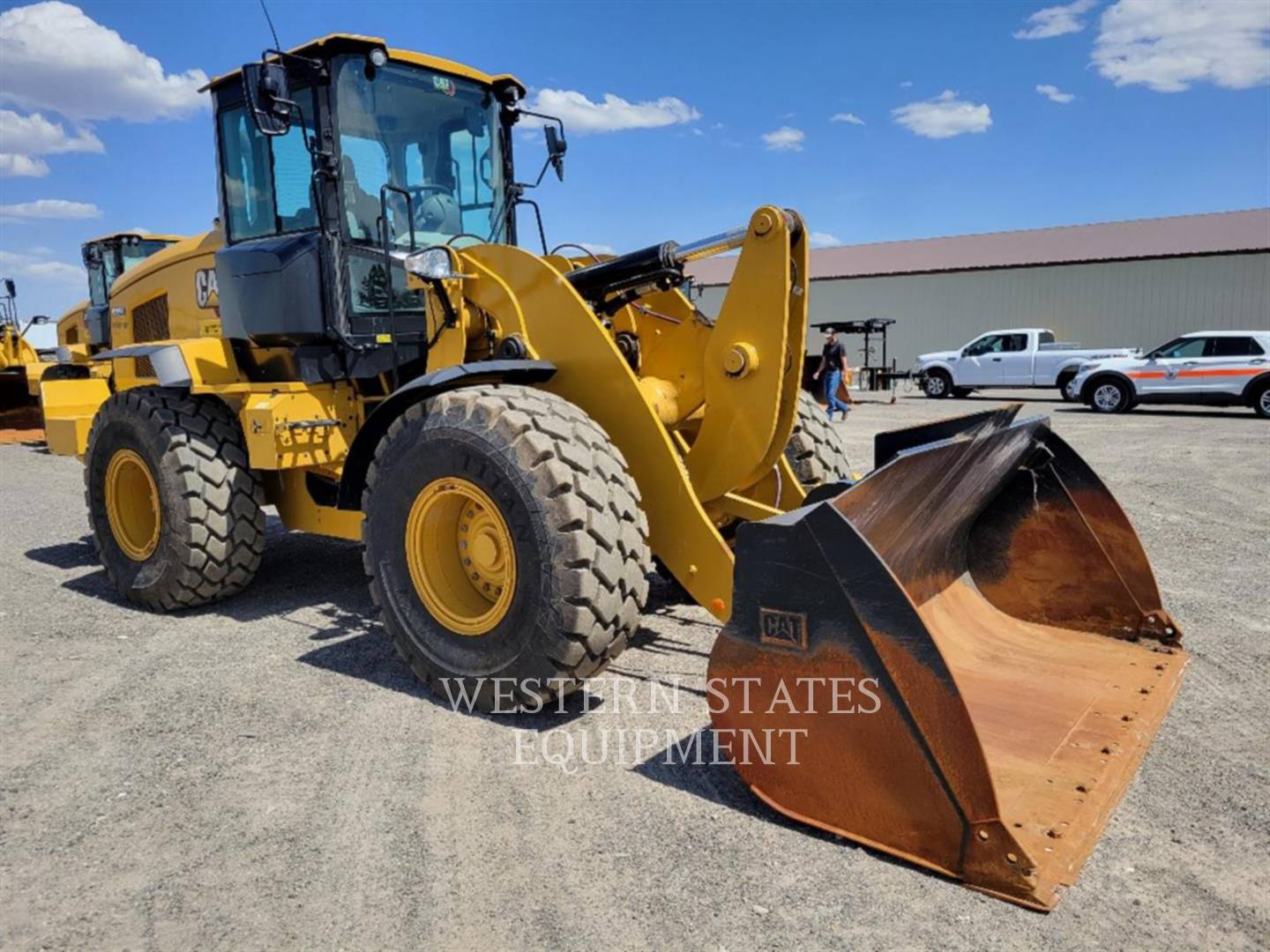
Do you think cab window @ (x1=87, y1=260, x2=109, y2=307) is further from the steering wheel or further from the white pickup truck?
the white pickup truck

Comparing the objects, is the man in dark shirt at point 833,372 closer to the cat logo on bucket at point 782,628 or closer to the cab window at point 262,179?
the cab window at point 262,179

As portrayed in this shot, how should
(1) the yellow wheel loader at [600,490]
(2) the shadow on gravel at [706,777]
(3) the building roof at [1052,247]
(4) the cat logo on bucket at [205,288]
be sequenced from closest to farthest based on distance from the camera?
(1) the yellow wheel loader at [600,490] < (2) the shadow on gravel at [706,777] < (4) the cat logo on bucket at [205,288] < (3) the building roof at [1052,247]

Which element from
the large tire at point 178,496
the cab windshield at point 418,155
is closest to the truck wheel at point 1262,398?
the cab windshield at point 418,155

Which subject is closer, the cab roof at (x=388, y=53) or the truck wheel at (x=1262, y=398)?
the cab roof at (x=388, y=53)

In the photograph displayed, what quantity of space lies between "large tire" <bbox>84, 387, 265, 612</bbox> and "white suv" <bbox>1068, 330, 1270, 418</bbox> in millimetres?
18128

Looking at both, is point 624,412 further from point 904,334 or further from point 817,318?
point 817,318

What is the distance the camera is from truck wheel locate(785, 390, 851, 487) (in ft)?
16.6

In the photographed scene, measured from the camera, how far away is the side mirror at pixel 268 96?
423 cm

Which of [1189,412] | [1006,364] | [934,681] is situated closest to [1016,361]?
[1006,364]

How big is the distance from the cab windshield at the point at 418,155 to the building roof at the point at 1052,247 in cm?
2387

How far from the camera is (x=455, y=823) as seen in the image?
299 cm

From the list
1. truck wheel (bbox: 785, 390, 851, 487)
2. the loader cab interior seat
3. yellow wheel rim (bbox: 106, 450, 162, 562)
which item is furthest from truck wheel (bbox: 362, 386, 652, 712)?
yellow wheel rim (bbox: 106, 450, 162, 562)

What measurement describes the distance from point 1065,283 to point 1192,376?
1465 centimetres

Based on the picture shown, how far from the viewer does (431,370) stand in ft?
15.0
